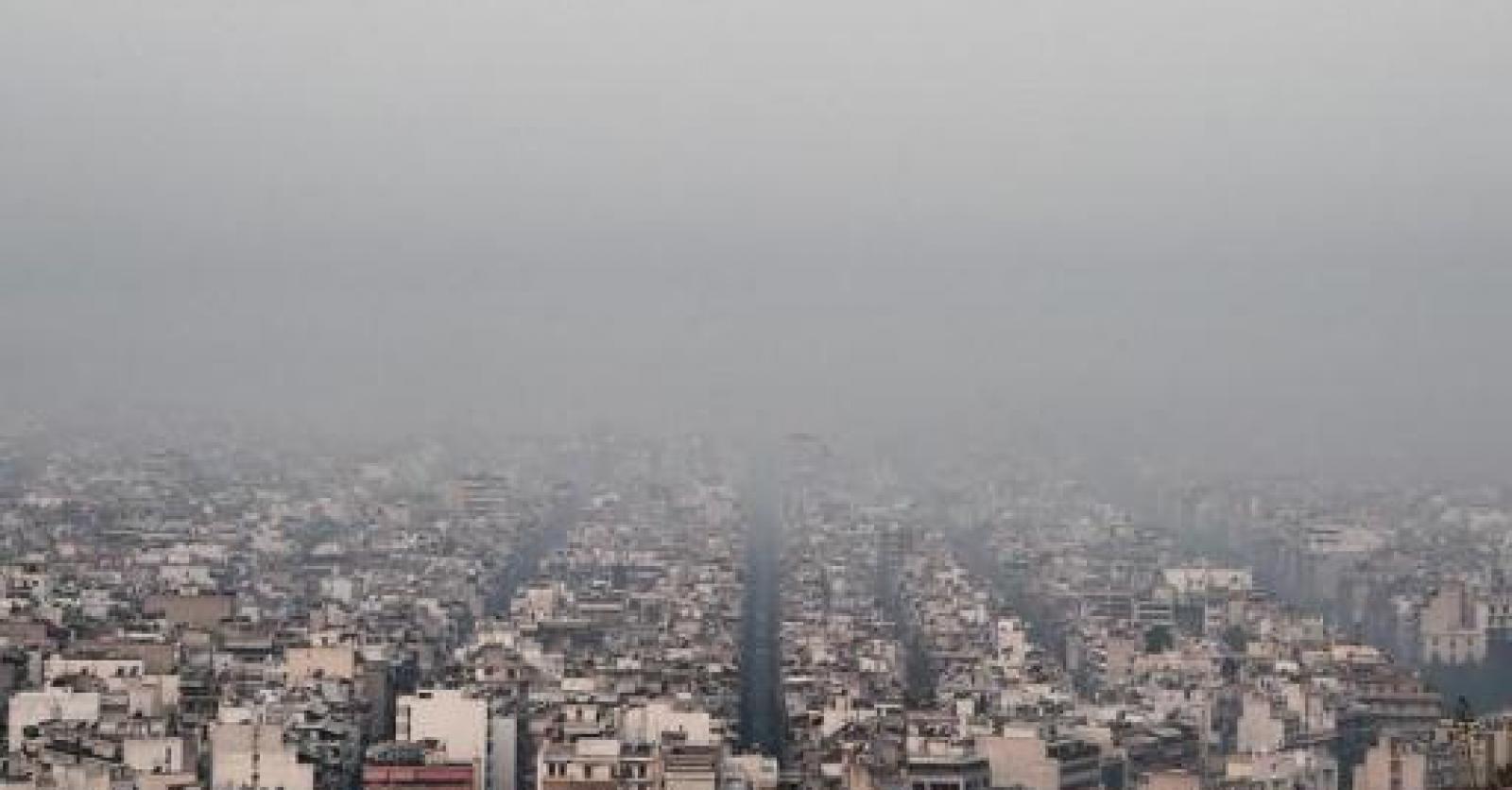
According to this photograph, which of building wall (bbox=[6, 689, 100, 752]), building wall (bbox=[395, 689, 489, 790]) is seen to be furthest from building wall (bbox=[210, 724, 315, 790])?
building wall (bbox=[6, 689, 100, 752])

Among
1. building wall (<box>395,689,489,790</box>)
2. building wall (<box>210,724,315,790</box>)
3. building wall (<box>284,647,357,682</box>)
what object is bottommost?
building wall (<box>210,724,315,790</box>)

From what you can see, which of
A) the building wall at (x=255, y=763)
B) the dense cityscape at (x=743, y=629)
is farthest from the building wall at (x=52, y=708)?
the building wall at (x=255, y=763)

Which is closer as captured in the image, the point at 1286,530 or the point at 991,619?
the point at 991,619

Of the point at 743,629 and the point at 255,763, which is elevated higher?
the point at 743,629

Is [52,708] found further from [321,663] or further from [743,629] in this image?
[743,629]

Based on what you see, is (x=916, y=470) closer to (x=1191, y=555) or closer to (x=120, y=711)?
(x=1191, y=555)

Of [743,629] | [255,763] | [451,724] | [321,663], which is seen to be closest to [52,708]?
[255,763]

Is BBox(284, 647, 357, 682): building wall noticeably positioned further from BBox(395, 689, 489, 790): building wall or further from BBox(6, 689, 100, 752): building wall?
BBox(395, 689, 489, 790): building wall

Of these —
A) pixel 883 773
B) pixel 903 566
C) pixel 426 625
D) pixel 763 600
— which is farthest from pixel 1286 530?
pixel 883 773

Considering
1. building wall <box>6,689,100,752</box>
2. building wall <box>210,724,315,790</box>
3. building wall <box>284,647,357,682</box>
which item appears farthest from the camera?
building wall <box>284,647,357,682</box>
